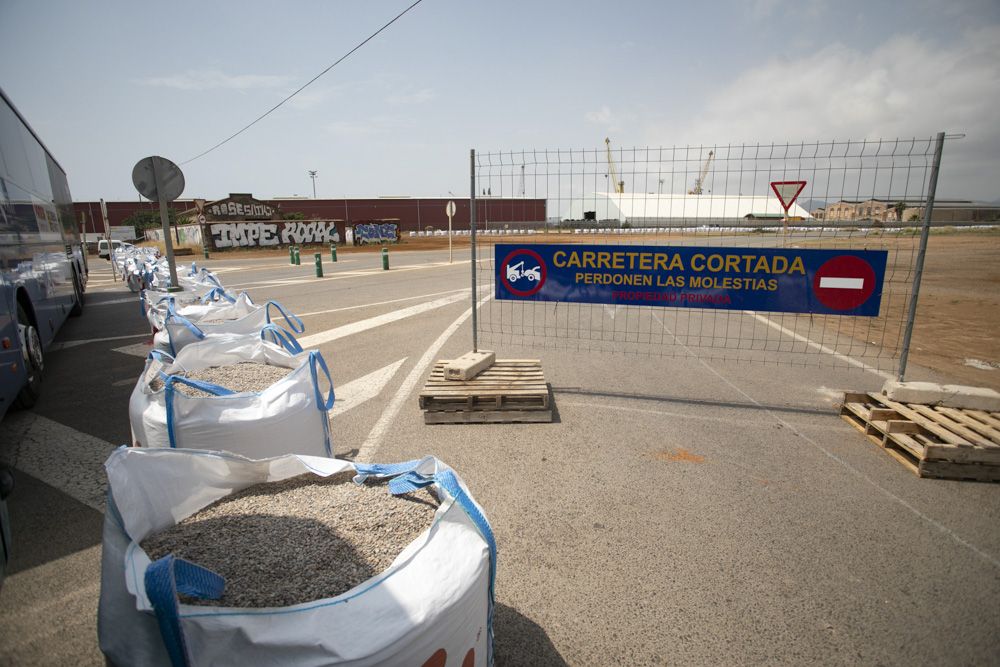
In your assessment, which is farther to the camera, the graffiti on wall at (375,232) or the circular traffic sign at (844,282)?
the graffiti on wall at (375,232)

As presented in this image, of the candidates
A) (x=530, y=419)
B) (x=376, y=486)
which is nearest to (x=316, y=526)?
(x=376, y=486)

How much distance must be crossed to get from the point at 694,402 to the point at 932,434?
209 cm

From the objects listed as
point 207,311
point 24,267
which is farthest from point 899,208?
point 24,267

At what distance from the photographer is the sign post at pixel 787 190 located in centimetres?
554

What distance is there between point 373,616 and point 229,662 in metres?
0.40

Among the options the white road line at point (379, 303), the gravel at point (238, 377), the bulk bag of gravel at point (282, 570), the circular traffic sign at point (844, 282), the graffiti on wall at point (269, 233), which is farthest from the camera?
the graffiti on wall at point (269, 233)

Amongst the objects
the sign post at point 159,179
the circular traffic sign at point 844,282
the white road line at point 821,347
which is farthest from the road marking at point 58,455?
the white road line at point 821,347

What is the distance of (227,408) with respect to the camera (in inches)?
121

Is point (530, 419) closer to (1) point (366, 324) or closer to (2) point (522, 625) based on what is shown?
(2) point (522, 625)

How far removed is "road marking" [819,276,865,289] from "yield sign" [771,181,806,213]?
3.00 ft

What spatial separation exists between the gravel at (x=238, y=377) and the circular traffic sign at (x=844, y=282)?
547 cm

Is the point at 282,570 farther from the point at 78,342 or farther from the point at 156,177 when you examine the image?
the point at 78,342

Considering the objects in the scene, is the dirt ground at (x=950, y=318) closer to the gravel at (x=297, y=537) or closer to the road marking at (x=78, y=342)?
the gravel at (x=297, y=537)

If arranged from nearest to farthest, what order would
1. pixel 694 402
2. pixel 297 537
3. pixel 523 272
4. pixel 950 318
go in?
pixel 297 537 → pixel 694 402 → pixel 523 272 → pixel 950 318
